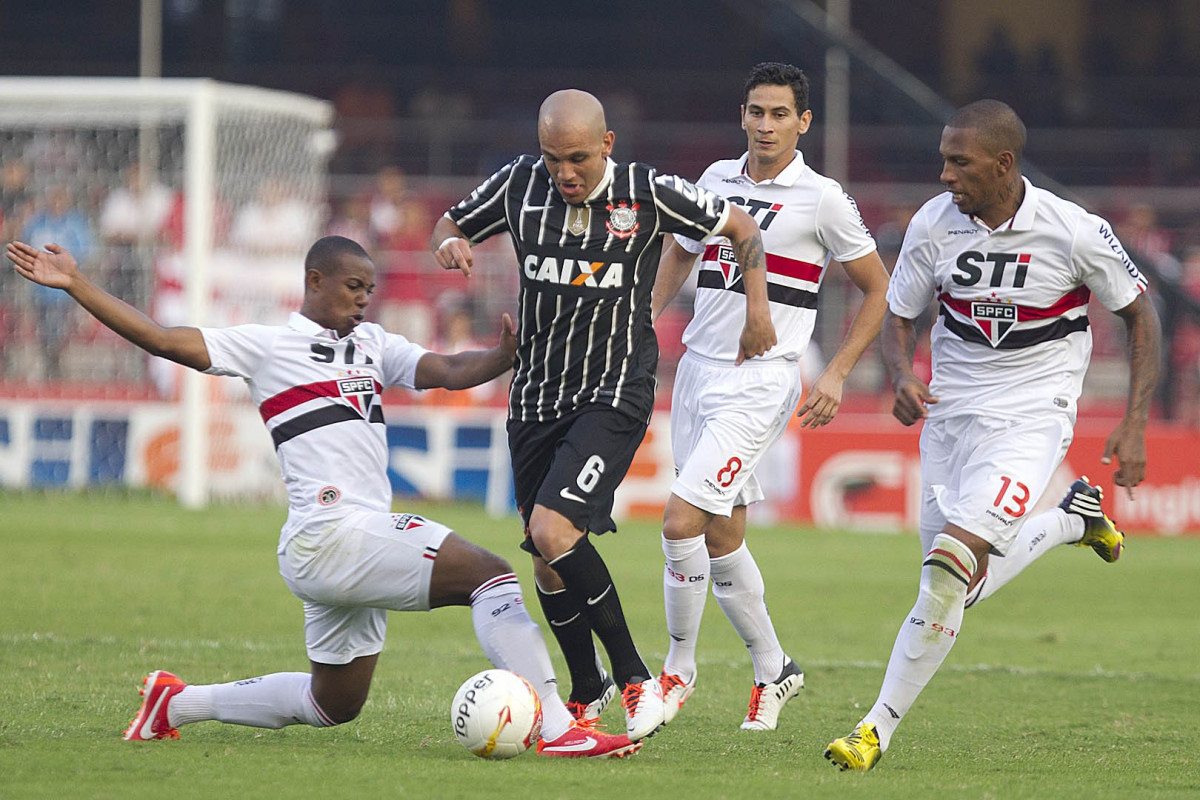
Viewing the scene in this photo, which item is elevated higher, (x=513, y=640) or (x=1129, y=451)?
(x=1129, y=451)

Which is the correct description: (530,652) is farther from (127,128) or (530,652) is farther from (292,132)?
(127,128)

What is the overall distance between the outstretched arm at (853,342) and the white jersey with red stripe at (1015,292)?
105 mm

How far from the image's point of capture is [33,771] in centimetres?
490

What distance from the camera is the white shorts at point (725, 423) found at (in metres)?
6.34

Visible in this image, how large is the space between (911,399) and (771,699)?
4.58 feet

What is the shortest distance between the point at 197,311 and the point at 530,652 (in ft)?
35.5

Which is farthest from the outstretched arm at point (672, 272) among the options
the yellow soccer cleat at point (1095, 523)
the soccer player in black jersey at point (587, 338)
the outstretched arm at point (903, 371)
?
the yellow soccer cleat at point (1095, 523)

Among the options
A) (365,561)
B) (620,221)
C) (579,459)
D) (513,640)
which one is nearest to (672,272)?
(620,221)

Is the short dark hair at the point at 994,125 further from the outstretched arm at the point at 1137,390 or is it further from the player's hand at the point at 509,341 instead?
the player's hand at the point at 509,341

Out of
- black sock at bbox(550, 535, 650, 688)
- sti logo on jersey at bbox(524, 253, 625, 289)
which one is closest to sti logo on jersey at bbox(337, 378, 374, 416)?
sti logo on jersey at bbox(524, 253, 625, 289)

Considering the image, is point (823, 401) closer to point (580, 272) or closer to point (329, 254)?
point (580, 272)

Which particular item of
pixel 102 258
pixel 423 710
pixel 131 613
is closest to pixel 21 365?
pixel 102 258

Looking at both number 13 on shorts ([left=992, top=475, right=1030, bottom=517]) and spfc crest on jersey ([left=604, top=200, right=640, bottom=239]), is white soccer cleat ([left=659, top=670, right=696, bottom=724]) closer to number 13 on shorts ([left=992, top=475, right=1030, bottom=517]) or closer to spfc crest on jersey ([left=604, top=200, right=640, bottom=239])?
number 13 on shorts ([left=992, top=475, right=1030, bottom=517])

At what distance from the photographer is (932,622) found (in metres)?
5.70
